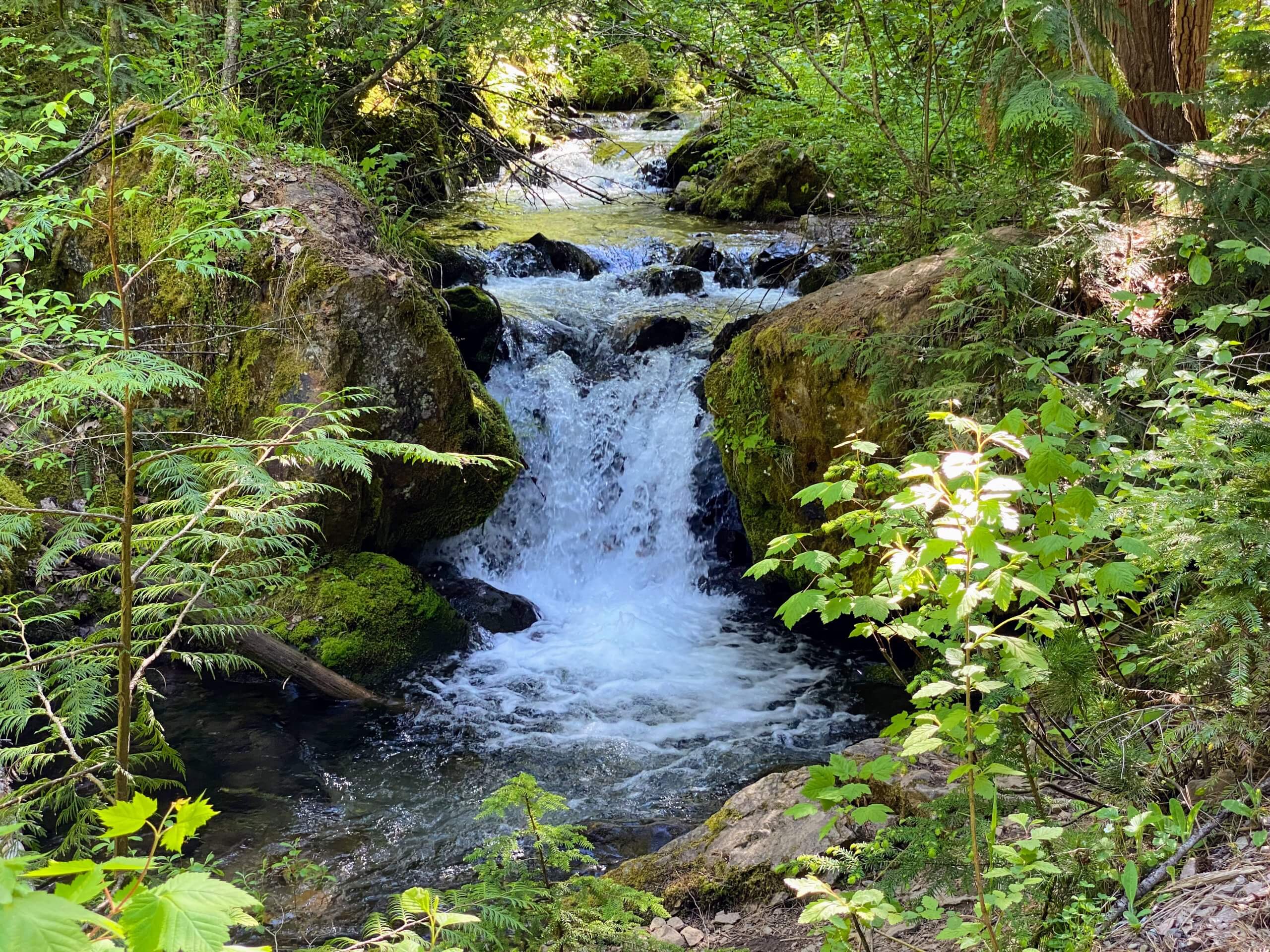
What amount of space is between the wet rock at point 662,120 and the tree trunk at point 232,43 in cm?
1205

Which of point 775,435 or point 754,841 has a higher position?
point 775,435

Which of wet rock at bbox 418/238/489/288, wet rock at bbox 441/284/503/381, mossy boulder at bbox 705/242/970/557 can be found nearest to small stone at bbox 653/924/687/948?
mossy boulder at bbox 705/242/970/557

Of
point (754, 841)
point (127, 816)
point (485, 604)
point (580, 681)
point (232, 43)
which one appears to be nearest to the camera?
point (127, 816)

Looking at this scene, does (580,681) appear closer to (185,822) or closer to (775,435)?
(775,435)

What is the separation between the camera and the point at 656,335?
938 cm

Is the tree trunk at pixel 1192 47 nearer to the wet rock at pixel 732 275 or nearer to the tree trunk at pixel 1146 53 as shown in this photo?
the tree trunk at pixel 1146 53

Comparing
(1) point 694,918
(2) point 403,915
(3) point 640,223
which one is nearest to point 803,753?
(1) point 694,918

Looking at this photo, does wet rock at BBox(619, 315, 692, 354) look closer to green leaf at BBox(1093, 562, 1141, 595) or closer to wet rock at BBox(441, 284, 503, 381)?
wet rock at BBox(441, 284, 503, 381)

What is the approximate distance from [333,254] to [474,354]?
99.3 inches

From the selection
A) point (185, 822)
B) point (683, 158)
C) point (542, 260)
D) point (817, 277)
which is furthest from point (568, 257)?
point (185, 822)

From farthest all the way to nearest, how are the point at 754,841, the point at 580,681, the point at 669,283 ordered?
the point at 669,283 → the point at 580,681 → the point at 754,841

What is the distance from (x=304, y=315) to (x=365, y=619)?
246 centimetres

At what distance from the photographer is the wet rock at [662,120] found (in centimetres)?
1830

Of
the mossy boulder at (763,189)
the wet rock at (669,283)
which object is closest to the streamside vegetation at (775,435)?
the wet rock at (669,283)
